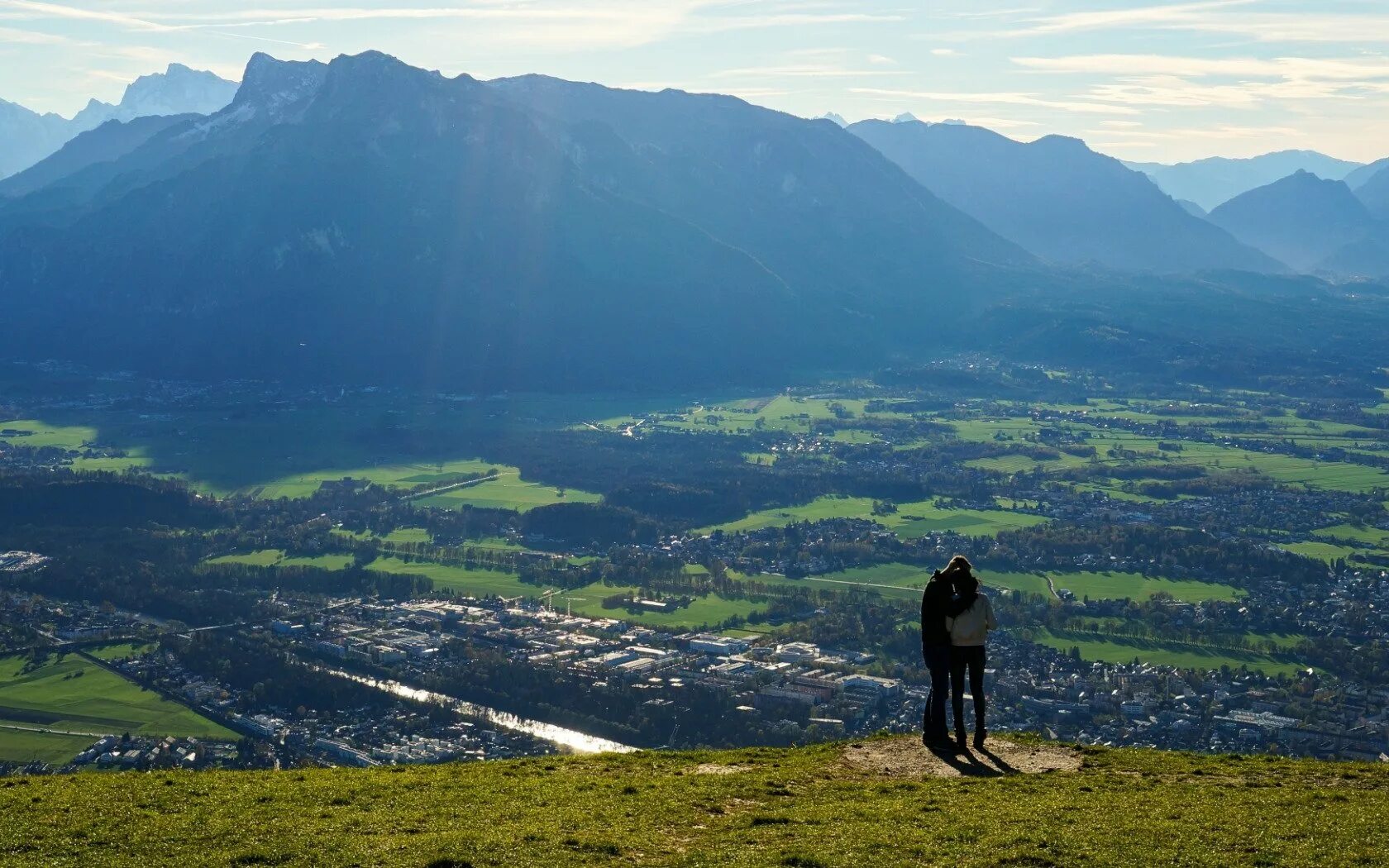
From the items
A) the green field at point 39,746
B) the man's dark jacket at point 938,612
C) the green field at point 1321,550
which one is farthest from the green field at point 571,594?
the man's dark jacket at point 938,612

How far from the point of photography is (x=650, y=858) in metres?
18.9

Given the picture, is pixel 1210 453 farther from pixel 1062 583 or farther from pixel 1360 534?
pixel 1062 583

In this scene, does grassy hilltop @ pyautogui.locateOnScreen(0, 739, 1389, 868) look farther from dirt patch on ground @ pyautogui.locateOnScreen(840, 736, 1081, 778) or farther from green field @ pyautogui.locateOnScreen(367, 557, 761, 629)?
green field @ pyautogui.locateOnScreen(367, 557, 761, 629)

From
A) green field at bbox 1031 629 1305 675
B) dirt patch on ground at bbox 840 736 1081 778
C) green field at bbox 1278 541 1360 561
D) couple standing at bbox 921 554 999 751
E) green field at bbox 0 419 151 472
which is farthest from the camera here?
green field at bbox 0 419 151 472

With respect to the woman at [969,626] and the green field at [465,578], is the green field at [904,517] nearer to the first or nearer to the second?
the green field at [465,578]

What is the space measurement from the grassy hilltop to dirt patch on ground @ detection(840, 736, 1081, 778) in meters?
0.08

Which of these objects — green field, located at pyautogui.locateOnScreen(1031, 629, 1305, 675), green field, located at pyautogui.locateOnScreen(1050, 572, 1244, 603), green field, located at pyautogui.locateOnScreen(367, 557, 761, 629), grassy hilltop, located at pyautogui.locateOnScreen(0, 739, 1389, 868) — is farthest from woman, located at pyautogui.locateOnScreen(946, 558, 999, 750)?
green field, located at pyautogui.locateOnScreen(1050, 572, 1244, 603)

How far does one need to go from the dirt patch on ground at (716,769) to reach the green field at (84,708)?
37.5 meters

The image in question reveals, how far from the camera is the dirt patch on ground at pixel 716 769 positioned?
994 inches

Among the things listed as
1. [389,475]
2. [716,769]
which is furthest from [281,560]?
[716,769]

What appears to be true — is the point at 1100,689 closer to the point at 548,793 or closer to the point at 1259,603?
the point at 1259,603

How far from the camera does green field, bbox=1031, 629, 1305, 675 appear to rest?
68.1 metres

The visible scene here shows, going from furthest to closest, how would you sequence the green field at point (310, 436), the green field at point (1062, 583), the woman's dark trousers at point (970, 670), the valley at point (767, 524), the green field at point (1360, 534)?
1. the green field at point (310, 436)
2. the green field at point (1360, 534)
3. the green field at point (1062, 583)
4. the valley at point (767, 524)
5. the woman's dark trousers at point (970, 670)

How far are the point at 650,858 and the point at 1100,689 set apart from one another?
47.5 meters
